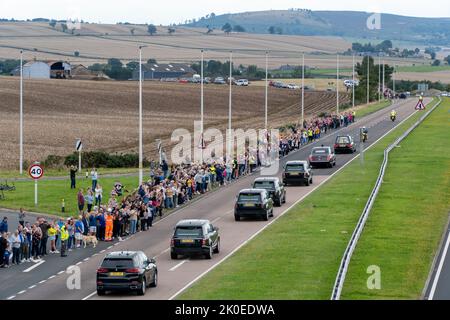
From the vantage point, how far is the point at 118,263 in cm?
Answer: 3594

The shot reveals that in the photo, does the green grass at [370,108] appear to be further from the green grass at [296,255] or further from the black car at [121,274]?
the black car at [121,274]

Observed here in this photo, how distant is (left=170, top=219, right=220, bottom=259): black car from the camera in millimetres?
43000

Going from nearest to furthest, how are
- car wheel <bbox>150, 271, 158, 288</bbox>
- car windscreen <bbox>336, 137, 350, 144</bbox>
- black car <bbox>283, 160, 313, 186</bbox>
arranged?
car wheel <bbox>150, 271, 158, 288</bbox>, black car <bbox>283, 160, 313, 186</bbox>, car windscreen <bbox>336, 137, 350, 144</bbox>

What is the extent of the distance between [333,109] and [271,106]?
925cm

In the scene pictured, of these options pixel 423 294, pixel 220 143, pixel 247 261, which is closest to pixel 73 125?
pixel 220 143

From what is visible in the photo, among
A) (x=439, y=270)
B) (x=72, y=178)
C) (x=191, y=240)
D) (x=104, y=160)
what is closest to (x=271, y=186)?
(x=72, y=178)

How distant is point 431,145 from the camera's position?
314 feet

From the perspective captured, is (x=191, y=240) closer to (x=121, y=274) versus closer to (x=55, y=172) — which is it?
(x=121, y=274)

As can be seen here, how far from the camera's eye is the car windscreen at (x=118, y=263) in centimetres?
3591

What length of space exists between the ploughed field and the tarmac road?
23.3m

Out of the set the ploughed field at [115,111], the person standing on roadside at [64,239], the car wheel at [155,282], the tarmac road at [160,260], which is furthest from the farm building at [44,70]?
the car wheel at [155,282]

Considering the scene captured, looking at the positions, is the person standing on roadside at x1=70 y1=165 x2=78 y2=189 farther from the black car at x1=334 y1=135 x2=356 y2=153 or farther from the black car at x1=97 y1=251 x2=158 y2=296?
the black car at x1=334 y1=135 x2=356 y2=153

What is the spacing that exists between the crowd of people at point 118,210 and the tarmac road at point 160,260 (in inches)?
23.9

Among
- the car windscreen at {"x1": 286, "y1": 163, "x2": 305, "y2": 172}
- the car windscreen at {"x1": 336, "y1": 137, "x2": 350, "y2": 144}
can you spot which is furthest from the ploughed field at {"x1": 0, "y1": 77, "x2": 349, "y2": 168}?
the car windscreen at {"x1": 286, "y1": 163, "x2": 305, "y2": 172}
